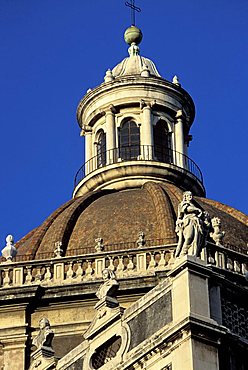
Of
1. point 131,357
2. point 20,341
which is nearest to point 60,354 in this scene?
point 20,341

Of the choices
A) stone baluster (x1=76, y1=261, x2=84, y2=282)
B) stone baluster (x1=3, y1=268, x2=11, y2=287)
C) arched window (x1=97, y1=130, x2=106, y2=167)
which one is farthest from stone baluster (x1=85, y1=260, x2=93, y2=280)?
arched window (x1=97, y1=130, x2=106, y2=167)

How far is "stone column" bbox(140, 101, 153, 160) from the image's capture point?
49156 millimetres

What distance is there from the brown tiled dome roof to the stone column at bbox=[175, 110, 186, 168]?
5.78m

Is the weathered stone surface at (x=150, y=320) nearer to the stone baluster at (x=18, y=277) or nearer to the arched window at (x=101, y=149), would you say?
the stone baluster at (x=18, y=277)

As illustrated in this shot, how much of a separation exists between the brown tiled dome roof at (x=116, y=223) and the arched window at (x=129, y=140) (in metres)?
5.45

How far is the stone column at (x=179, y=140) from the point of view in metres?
50.0

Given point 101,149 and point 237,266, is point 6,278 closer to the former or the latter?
point 237,266

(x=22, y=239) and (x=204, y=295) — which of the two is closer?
(x=204, y=295)

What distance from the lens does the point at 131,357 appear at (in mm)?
24938

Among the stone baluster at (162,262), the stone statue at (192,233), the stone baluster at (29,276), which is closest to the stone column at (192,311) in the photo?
the stone statue at (192,233)

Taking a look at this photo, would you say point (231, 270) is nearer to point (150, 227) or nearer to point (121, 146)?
point (150, 227)

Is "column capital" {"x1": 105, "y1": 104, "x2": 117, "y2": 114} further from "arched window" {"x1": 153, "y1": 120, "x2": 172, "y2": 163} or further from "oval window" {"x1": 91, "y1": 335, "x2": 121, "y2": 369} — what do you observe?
"oval window" {"x1": 91, "y1": 335, "x2": 121, "y2": 369}

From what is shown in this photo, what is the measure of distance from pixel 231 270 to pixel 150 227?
395 inches

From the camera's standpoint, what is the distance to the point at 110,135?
50.1 m
